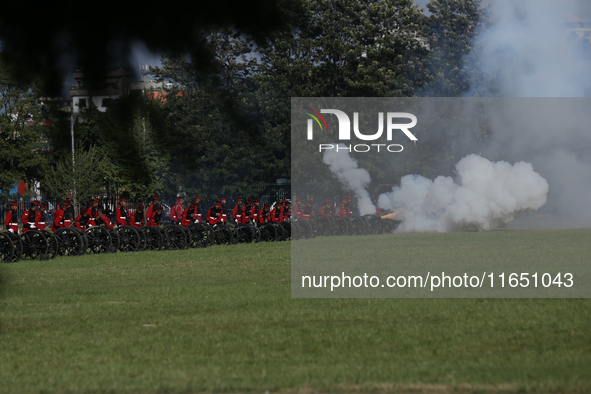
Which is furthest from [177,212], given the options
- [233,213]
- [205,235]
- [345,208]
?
[345,208]

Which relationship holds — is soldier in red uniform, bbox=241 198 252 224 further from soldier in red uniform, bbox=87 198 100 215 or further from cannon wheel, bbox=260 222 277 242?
soldier in red uniform, bbox=87 198 100 215

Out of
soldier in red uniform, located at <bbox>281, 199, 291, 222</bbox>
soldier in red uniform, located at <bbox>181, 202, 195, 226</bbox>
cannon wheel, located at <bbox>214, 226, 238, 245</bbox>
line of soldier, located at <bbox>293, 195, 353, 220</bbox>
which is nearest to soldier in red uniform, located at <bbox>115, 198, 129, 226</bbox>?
soldier in red uniform, located at <bbox>181, 202, 195, 226</bbox>

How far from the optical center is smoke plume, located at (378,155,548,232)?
26603mm

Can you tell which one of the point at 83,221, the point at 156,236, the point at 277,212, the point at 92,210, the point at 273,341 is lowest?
the point at 273,341

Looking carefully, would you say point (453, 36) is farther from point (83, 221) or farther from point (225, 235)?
point (83, 221)

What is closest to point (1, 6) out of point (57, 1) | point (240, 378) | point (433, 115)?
point (57, 1)

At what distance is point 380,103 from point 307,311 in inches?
672

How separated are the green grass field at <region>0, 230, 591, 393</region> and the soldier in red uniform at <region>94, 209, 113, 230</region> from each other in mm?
6554

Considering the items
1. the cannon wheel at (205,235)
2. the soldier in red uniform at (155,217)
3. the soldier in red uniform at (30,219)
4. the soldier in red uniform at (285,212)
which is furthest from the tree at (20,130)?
the soldier in red uniform at (285,212)

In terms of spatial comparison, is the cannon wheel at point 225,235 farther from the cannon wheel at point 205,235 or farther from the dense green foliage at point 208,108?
the dense green foliage at point 208,108

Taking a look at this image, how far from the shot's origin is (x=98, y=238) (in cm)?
1661

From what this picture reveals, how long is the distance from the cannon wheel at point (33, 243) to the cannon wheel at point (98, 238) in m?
1.48

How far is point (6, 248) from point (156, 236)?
4027mm

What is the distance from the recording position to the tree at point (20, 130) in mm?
2965
